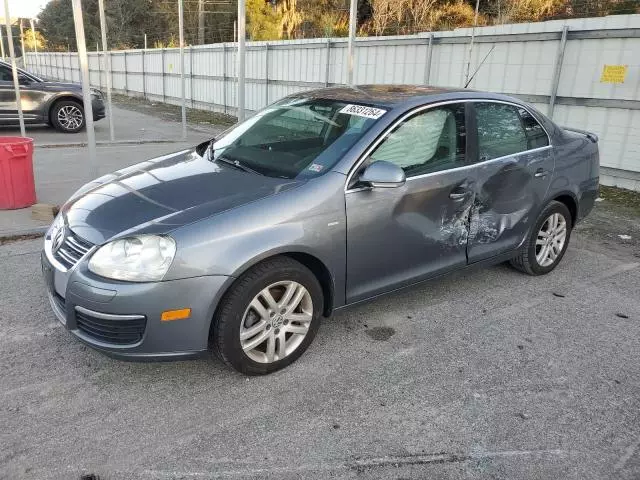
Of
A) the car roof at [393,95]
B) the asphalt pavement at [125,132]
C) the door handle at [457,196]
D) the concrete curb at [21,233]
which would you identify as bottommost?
the asphalt pavement at [125,132]

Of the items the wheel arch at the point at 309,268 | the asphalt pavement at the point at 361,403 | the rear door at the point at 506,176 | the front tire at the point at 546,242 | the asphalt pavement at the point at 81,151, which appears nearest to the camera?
the asphalt pavement at the point at 361,403

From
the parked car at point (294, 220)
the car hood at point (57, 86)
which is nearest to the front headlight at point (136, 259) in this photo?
the parked car at point (294, 220)

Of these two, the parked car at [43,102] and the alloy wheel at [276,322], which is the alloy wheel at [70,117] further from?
the alloy wheel at [276,322]

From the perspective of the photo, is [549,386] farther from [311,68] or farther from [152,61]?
[152,61]

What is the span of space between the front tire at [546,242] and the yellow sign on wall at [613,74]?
4.11 meters

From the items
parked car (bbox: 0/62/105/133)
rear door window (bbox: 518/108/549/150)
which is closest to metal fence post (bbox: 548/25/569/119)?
rear door window (bbox: 518/108/549/150)

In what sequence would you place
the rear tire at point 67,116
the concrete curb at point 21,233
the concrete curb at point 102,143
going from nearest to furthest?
the concrete curb at point 21,233
the concrete curb at point 102,143
the rear tire at point 67,116

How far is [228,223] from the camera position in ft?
9.27

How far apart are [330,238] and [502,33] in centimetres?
752

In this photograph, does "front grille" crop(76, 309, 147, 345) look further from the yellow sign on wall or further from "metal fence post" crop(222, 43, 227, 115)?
"metal fence post" crop(222, 43, 227, 115)

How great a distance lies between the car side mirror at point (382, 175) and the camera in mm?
3195

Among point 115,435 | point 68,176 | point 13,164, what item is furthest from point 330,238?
point 68,176

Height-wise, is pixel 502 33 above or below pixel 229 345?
above

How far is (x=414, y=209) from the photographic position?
139 inches
